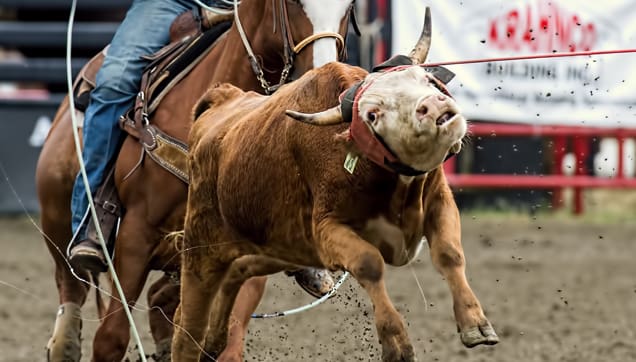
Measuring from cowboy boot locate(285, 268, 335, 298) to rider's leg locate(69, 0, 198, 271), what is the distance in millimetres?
813

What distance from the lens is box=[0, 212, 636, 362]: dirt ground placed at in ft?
21.2

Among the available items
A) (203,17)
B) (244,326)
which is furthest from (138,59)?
(244,326)

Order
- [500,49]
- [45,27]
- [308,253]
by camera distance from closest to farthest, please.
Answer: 1. [308,253]
2. [500,49]
3. [45,27]

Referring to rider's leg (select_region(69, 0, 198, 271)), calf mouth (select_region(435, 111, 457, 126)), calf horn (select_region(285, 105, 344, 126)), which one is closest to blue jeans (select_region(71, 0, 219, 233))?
rider's leg (select_region(69, 0, 198, 271))

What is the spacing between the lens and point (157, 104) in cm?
539

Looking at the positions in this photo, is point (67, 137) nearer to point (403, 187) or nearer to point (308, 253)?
point (308, 253)

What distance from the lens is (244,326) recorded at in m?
5.10

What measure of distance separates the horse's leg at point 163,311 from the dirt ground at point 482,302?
32cm

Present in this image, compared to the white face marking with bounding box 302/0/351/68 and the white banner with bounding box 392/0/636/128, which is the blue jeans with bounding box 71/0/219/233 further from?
the white banner with bounding box 392/0/636/128

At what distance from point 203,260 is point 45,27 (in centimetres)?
841

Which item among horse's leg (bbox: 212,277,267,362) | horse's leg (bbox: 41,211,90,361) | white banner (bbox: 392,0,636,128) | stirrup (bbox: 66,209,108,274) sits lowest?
white banner (bbox: 392,0,636,128)

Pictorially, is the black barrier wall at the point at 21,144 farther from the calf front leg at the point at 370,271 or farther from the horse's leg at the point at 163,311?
the calf front leg at the point at 370,271

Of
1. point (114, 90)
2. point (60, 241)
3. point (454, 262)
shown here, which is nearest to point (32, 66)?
point (60, 241)

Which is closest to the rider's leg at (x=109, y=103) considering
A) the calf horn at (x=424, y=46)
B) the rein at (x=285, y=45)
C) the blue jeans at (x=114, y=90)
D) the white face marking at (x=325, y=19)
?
the blue jeans at (x=114, y=90)
